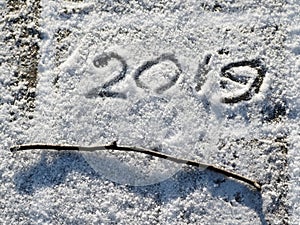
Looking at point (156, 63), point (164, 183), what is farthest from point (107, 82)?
point (164, 183)

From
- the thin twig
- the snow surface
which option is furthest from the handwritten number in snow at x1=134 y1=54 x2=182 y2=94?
the thin twig

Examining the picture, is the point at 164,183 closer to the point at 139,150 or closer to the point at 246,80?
the point at 139,150

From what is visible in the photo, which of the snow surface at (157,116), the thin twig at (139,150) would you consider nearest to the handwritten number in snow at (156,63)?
the snow surface at (157,116)

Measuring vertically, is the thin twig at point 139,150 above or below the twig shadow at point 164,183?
above

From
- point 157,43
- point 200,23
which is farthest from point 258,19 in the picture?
point 157,43

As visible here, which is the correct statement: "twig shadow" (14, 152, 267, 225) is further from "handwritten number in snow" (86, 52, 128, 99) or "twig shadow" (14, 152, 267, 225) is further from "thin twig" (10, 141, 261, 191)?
"handwritten number in snow" (86, 52, 128, 99)

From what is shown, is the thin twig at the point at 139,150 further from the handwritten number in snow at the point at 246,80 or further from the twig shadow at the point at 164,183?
the handwritten number in snow at the point at 246,80

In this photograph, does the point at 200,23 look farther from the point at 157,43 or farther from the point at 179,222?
the point at 179,222
